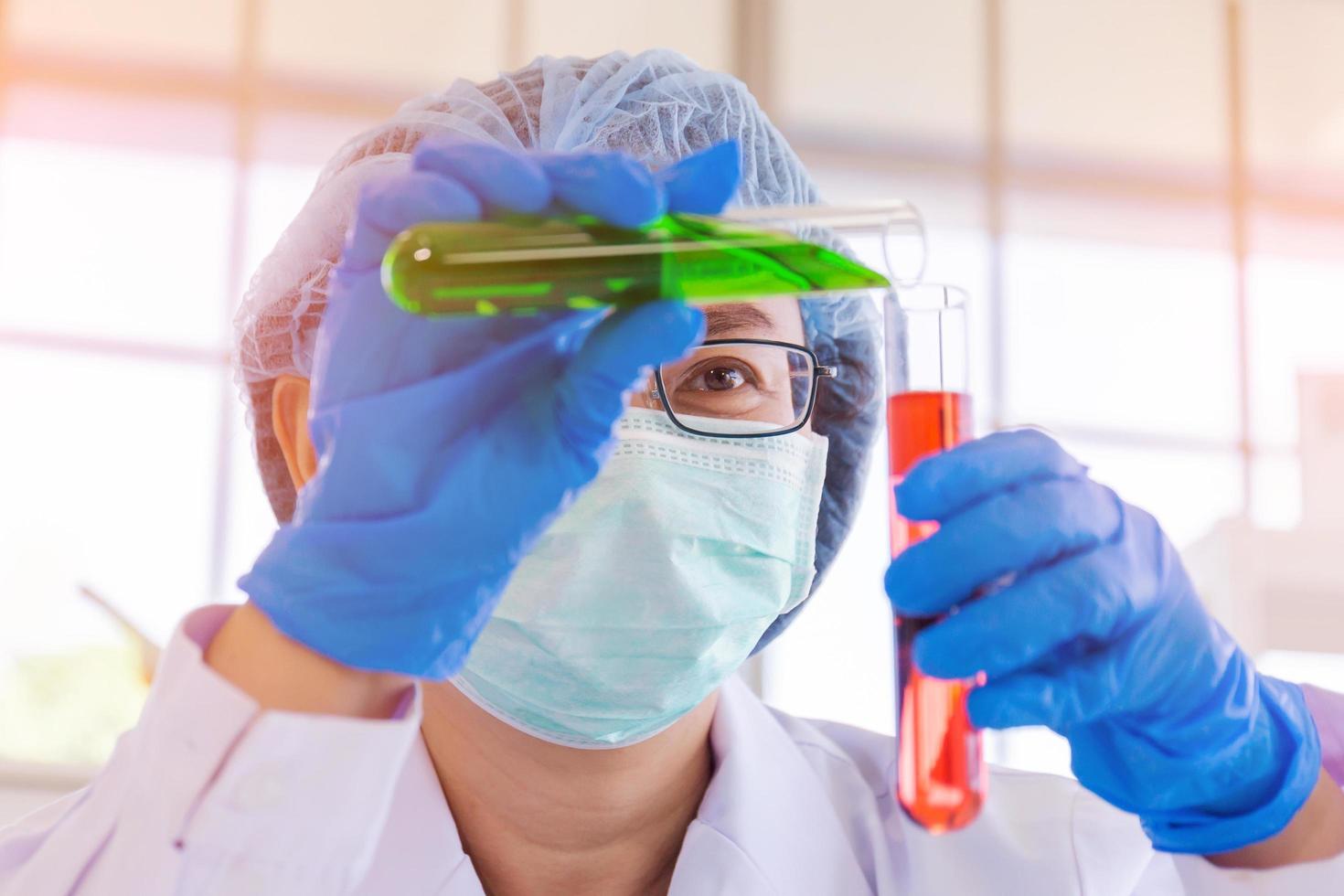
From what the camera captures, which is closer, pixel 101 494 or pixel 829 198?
pixel 101 494

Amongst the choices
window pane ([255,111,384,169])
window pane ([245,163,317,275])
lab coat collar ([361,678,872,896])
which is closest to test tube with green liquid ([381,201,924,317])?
lab coat collar ([361,678,872,896])

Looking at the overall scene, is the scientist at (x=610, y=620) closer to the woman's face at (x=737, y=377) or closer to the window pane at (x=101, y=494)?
the woman's face at (x=737, y=377)

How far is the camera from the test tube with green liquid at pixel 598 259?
2.54ft

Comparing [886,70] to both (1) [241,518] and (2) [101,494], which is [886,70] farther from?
(2) [101,494]

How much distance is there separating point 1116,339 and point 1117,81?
877 millimetres

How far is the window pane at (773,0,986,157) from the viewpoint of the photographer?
3.88 metres

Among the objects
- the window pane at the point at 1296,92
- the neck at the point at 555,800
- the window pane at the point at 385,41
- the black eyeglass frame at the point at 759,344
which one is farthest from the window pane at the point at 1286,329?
the neck at the point at 555,800

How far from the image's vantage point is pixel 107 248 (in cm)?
335

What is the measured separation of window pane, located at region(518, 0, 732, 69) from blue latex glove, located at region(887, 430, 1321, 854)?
3.06 metres

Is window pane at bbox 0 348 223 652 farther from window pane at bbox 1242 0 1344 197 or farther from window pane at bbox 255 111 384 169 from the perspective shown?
window pane at bbox 1242 0 1344 197

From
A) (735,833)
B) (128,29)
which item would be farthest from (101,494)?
(735,833)

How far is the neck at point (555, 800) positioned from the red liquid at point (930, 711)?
47cm

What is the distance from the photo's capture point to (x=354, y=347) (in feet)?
2.82

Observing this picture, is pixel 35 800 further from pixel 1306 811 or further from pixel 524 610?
pixel 1306 811
